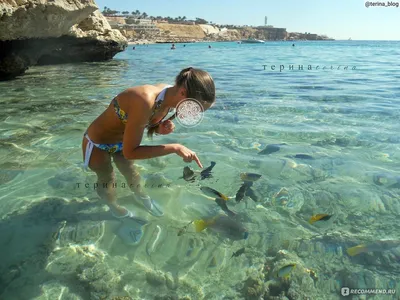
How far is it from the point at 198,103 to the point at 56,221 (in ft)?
6.75

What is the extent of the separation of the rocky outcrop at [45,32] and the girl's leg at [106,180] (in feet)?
33.0

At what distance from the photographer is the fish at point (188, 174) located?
4.29m

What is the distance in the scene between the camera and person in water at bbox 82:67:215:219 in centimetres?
244

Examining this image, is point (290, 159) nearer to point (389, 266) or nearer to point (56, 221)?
point (389, 266)

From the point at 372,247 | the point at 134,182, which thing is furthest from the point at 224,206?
the point at 372,247

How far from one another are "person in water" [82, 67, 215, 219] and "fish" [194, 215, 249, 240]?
0.54m

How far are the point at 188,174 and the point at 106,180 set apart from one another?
48.5 inches

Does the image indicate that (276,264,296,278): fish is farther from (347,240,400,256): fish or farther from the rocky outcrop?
the rocky outcrop

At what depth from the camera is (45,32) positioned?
46.5ft

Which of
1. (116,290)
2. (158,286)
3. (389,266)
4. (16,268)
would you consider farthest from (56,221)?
(389,266)

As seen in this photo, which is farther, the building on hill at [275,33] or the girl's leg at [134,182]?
the building on hill at [275,33]

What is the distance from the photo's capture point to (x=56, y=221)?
3389 mm

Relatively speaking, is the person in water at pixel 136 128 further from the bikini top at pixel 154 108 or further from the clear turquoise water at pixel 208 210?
the clear turquoise water at pixel 208 210

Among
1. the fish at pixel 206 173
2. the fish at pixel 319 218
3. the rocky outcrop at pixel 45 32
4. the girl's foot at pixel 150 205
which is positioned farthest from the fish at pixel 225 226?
the rocky outcrop at pixel 45 32
